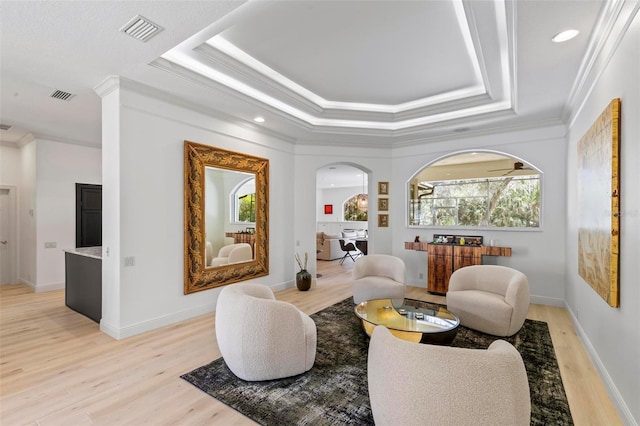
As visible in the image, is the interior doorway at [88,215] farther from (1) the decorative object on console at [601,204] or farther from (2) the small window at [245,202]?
(1) the decorative object on console at [601,204]

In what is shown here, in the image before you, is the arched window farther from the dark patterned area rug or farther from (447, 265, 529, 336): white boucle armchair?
the dark patterned area rug

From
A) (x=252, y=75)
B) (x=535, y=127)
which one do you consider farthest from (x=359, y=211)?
(x=252, y=75)

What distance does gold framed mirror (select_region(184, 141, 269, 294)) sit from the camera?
4.15 m

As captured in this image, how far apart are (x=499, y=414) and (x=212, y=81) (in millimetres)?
3950

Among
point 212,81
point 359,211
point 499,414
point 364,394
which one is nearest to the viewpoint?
point 499,414

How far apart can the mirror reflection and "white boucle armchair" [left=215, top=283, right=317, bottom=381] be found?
202 cm

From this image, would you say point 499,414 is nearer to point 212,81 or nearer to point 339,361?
point 339,361

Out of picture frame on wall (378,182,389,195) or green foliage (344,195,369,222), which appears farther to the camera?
green foliage (344,195,369,222)

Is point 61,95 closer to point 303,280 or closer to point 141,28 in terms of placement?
point 141,28

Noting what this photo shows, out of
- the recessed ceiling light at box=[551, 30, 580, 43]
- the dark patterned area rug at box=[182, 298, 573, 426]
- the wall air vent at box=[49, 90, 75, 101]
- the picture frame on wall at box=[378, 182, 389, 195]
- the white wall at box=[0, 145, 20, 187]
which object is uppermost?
the recessed ceiling light at box=[551, 30, 580, 43]

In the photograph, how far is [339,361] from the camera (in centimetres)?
291

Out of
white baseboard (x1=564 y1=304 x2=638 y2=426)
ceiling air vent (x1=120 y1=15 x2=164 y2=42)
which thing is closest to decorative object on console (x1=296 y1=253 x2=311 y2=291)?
white baseboard (x1=564 y1=304 x2=638 y2=426)

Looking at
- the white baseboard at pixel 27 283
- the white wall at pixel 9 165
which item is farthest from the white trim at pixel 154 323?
the white wall at pixel 9 165

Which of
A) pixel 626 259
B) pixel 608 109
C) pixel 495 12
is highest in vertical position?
Answer: pixel 495 12
